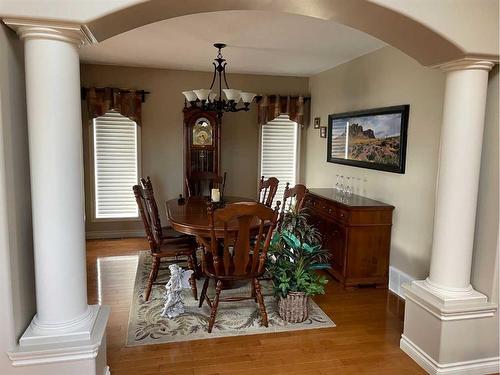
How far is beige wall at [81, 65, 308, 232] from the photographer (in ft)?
16.9

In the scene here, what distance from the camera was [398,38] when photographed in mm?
2244

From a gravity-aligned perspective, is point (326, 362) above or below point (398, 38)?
below

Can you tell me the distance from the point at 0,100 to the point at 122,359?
5.71ft

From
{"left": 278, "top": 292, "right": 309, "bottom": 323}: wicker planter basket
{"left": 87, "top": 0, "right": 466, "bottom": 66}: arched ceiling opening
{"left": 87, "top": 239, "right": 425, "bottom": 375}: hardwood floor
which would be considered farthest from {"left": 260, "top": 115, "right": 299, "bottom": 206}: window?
{"left": 87, "top": 0, "right": 466, "bottom": 66}: arched ceiling opening

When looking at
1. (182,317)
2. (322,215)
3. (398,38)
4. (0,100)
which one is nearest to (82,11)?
(0,100)

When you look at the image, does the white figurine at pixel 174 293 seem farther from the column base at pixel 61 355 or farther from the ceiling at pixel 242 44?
the ceiling at pixel 242 44

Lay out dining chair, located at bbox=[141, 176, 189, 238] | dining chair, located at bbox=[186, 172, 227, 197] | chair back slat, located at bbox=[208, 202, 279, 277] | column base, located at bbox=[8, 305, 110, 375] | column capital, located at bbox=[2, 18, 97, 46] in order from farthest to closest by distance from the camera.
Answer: dining chair, located at bbox=[186, 172, 227, 197], dining chair, located at bbox=[141, 176, 189, 238], chair back slat, located at bbox=[208, 202, 279, 277], column base, located at bbox=[8, 305, 110, 375], column capital, located at bbox=[2, 18, 97, 46]

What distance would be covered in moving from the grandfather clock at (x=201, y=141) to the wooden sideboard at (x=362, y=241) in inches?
79.6

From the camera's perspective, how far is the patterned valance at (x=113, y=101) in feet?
16.2

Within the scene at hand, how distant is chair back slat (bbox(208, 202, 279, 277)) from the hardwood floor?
0.50m

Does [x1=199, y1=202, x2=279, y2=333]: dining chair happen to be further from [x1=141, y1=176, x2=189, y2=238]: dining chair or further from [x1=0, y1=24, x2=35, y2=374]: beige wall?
[x1=0, y1=24, x2=35, y2=374]: beige wall

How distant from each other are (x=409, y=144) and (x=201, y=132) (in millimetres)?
2732

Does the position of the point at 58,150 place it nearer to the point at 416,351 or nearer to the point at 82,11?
the point at 82,11

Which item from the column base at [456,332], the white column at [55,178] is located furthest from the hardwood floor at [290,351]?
the white column at [55,178]
